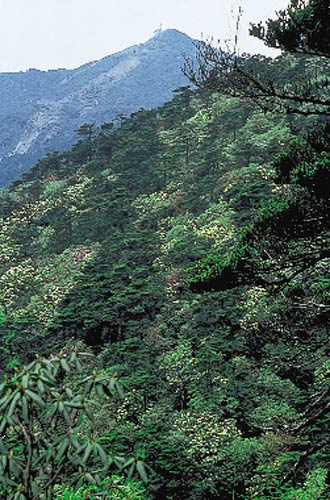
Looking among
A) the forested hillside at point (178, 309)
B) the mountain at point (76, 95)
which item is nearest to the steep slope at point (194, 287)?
the forested hillside at point (178, 309)

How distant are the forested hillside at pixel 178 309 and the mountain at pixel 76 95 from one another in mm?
53310

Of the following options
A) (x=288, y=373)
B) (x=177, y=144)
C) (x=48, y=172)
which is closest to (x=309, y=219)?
(x=288, y=373)

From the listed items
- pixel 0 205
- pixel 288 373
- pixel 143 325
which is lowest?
pixel 288 373

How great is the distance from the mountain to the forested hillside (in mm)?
53310

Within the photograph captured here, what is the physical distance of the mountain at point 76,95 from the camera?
88.9m

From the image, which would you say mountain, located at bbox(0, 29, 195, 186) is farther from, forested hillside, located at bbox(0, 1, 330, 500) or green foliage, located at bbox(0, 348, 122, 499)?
green foliage, located at bbox(0, 348, 122, 499)

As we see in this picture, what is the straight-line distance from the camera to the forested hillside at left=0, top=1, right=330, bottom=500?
8.15 feet

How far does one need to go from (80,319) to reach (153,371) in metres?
4.82

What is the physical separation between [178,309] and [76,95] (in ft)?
328

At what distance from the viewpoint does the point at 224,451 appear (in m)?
10.8

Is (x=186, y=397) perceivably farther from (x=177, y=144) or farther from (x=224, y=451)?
(x=177, y=144)

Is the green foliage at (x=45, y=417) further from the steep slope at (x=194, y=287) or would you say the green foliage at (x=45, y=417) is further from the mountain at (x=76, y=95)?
the mountain at (x=76, y=95)

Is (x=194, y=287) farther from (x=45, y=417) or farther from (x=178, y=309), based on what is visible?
(x=178, y=309)

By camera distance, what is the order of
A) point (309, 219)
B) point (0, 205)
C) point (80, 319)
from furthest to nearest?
point (0, 205) < point (80, 319) < point (309, 219)
